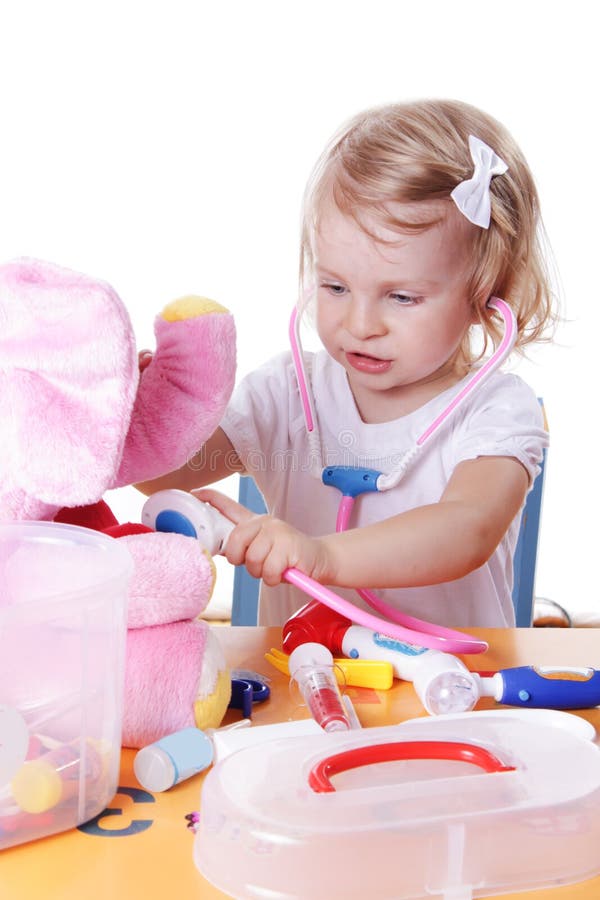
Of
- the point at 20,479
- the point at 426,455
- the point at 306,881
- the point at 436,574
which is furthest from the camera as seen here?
the point at 426,455

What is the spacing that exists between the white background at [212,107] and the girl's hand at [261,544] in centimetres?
147

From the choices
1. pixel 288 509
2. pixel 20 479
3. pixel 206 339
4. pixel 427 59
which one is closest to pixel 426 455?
pixel 288 509

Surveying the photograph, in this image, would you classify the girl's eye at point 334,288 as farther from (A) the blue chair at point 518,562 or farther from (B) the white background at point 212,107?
(B) the white background at point 212,107

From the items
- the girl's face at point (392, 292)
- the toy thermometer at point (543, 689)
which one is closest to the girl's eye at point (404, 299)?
the girl's face at point (392, 292)

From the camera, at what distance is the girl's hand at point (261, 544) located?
74cm

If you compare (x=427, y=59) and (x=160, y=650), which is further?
(x=427, y=59)

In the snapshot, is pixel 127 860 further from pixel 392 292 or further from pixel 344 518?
pixel 392 292

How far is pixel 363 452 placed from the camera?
1.24 metres

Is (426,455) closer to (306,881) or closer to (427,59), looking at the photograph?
(306,881)

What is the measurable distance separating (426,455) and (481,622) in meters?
0.20

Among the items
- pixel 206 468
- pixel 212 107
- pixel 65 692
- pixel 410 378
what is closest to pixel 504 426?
pixel 410 378

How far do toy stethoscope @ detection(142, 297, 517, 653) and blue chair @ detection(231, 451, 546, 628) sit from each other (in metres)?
0.11

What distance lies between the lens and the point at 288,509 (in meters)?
1.29

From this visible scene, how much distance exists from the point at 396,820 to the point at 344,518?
54cm
